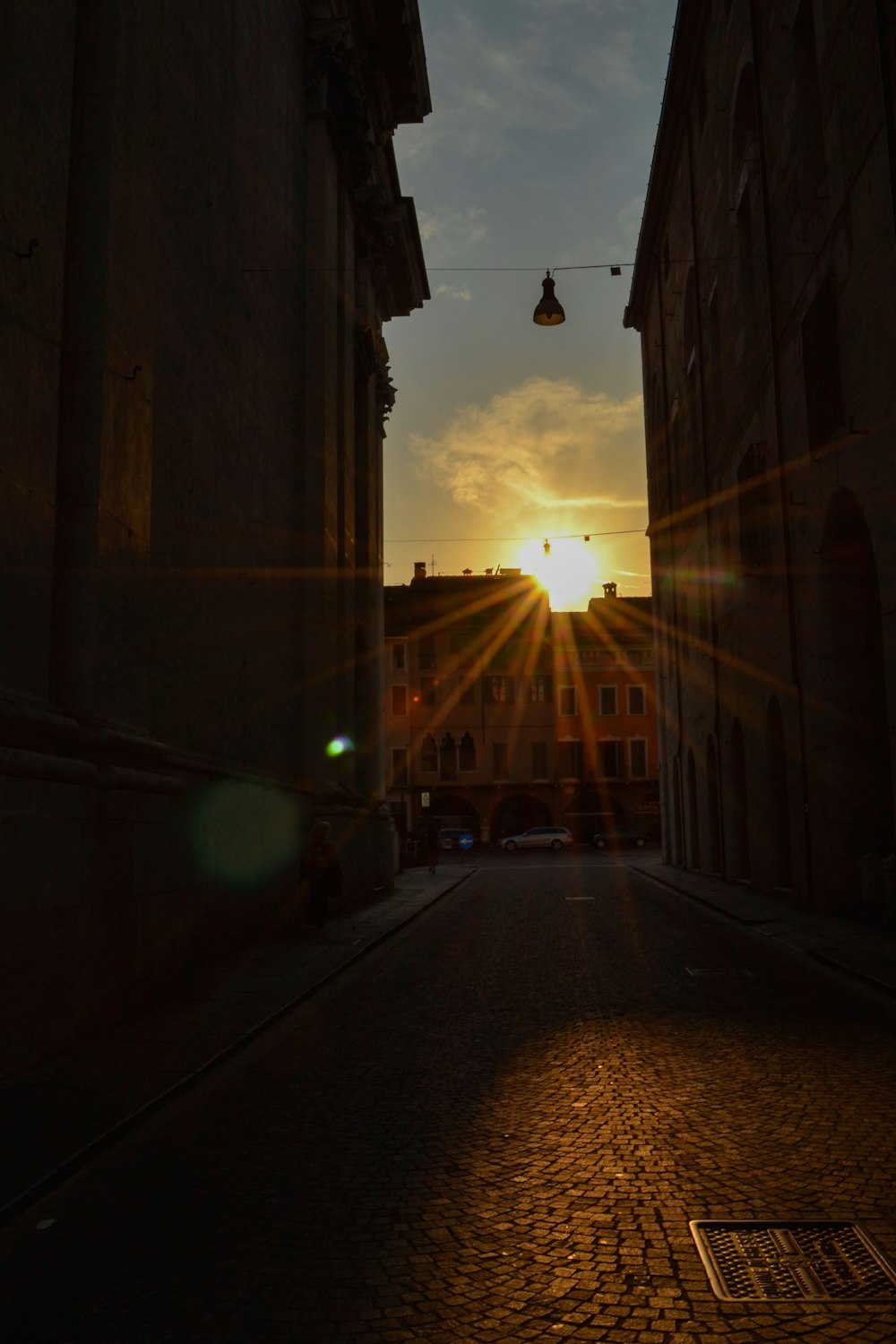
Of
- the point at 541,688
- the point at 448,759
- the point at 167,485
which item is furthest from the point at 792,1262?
the point at 541,688

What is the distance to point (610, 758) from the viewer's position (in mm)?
66812

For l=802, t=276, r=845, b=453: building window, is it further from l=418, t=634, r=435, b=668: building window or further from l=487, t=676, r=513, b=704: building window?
l=418, t=634, r=435, b=668: building window

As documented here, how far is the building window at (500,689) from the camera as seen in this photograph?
6725cm

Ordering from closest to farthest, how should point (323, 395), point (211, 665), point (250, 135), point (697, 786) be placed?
Answer: point (211, 665) < point (250, 135) < point (323, 395) < point (697, 786)

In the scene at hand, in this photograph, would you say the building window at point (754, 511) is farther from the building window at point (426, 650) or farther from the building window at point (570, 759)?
the building window at point (426, 650)

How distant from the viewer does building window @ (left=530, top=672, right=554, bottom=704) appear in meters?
67.2

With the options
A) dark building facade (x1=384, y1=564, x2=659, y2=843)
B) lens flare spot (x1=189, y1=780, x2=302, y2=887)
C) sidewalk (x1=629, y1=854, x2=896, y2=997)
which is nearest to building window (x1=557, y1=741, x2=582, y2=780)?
dark building facade (x1=384, y1=564, x2=659, y2=843)

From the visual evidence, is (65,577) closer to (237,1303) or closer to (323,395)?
(237,1303)

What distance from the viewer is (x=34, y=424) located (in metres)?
8.31

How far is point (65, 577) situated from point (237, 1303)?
6.22 m

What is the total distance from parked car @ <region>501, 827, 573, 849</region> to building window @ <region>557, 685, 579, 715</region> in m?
8.39

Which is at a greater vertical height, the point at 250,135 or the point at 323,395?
the point at 250,135

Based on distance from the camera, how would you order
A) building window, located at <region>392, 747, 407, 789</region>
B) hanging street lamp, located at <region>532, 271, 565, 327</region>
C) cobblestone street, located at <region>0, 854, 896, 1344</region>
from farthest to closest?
building window, located at <region>392, 747, 407, 789</region>, hanging street lamp, located at <region>532, 271, 565, 327</region>, cobblestone street, located at <region>0, 854, 896, 1344</region>

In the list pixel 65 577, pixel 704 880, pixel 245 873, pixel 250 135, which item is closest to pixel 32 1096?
pixel 65 577
